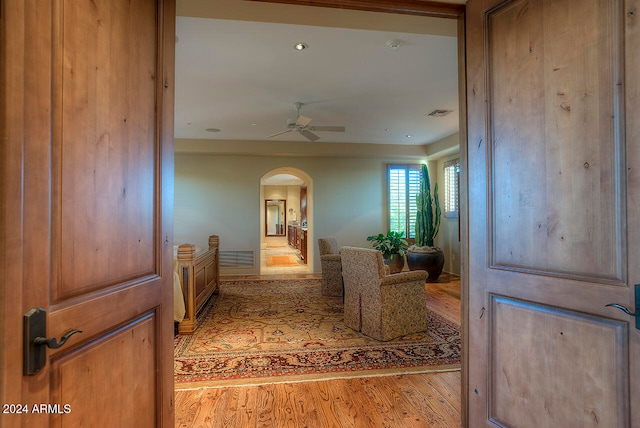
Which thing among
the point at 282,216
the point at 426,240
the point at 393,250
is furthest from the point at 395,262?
the point at 282,216

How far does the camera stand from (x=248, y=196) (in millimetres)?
6742

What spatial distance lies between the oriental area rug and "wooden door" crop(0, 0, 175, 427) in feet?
3.72

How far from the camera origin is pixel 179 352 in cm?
287

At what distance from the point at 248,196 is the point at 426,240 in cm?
386

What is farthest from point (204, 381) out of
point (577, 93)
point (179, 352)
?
point (577, 93)

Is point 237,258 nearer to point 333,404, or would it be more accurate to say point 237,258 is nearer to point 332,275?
point 332,275

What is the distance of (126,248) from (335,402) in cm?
170

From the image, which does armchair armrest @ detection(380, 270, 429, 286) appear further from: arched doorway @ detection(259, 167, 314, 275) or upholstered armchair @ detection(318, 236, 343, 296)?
arched doorway @ detection(259, 167, 314, 275)

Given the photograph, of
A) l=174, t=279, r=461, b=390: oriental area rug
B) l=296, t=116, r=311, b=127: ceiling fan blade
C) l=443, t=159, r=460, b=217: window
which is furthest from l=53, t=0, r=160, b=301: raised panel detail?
l=443, t=159, r=460, b=217: window

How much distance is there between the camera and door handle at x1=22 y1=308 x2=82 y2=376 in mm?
791

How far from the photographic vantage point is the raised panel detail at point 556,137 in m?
1.17

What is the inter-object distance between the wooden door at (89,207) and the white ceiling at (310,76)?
3.74 ft

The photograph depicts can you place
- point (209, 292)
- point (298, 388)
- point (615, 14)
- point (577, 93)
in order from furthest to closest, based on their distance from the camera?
point (209, 292)
point (298, 388)
point (577, 93)
point (615, 14)

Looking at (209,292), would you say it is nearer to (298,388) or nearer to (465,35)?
(298,388)
